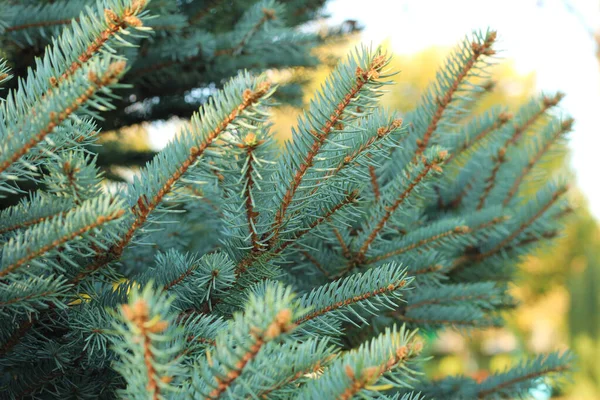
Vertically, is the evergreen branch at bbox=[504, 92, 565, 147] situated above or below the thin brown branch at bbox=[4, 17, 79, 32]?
below

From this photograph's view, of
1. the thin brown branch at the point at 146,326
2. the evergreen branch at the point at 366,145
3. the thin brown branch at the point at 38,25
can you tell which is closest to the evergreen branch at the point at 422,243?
the evergreen branch at the point at 366,145

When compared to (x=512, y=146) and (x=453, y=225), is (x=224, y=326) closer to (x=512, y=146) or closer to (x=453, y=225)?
(x=453, y=225)

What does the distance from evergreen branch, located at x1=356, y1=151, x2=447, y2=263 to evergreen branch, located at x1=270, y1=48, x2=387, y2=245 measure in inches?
6.1

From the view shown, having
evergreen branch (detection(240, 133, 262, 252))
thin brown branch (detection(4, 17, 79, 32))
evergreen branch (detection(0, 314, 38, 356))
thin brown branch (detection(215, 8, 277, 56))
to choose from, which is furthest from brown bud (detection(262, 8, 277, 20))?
evergreen branch (detection(0, 314, 38, 356))

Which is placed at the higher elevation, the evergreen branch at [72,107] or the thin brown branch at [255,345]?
the evergreen branch at [72,107]

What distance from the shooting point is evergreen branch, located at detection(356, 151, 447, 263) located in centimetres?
63

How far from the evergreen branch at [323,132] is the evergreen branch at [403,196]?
156mm

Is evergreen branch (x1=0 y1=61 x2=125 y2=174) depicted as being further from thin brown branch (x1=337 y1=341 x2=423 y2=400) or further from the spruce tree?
thin brown branch (x1=337 y1=341 x2=423 y2=400)

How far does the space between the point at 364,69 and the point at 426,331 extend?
Answer: 572mm

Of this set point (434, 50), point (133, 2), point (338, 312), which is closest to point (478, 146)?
point (338, 312)

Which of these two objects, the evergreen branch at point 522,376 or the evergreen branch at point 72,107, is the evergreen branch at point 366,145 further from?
the evergreen branch at point 522,376

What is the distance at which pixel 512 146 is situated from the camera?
107 cm

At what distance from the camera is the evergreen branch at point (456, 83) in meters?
0.69

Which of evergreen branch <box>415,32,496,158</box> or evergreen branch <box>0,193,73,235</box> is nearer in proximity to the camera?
evergreen branch <box>0,193,73,235</box>
